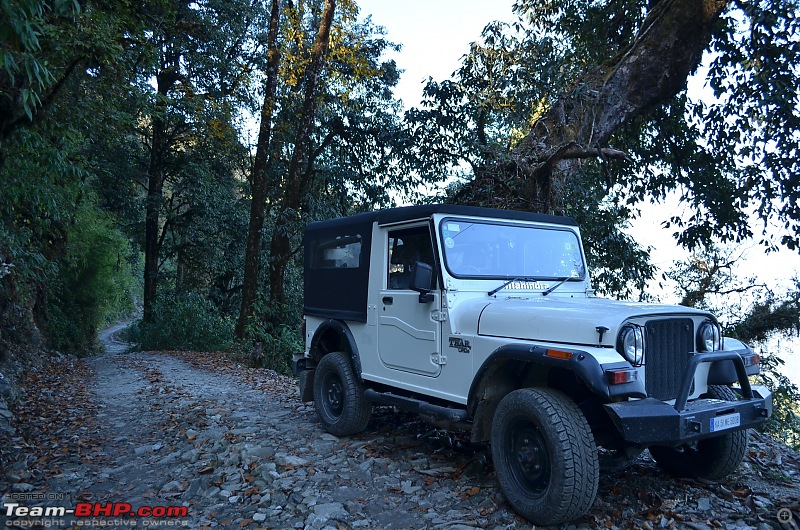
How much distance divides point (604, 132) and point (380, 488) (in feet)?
28.6

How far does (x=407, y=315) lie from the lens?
554cm

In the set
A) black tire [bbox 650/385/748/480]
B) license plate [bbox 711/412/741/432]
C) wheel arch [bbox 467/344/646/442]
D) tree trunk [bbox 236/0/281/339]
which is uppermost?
tree trunk [bbox 236/0/281/339]

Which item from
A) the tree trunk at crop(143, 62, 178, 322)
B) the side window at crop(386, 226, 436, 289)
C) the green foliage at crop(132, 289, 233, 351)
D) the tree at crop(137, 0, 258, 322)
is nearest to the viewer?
the side window at crop(386, 226, 436, 289)

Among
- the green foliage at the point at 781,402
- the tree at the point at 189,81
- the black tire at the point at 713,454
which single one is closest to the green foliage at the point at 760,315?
the green foliage at the point at 781,402

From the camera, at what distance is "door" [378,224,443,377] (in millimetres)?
5246

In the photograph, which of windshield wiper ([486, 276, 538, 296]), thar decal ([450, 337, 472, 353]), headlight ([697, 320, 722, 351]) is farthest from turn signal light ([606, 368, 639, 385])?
windshield wiper ([486, 276, 538, 296])

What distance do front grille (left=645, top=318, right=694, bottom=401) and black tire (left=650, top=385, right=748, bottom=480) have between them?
52 cm

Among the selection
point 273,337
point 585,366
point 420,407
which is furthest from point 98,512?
point 273,337

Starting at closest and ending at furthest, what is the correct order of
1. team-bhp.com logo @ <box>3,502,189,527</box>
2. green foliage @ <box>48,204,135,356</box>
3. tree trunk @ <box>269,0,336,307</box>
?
1. team-bhp.com logo @ <box>3,502,189,527</box>
2. tree trunk @ <box>269,0,336,307</box>
3. green foliage @ <box>48,204,135,356</box>

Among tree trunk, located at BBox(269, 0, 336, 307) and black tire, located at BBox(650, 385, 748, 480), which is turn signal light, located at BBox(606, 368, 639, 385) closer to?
black tire, located at BBox(650, 385, 748, 480)

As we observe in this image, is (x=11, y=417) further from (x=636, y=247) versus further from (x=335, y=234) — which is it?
(x=636, y=247)

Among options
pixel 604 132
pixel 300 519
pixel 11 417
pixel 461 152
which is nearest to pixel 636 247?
pixel 604 132

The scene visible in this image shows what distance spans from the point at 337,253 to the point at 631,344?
3.64 metres

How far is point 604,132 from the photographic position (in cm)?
1134
